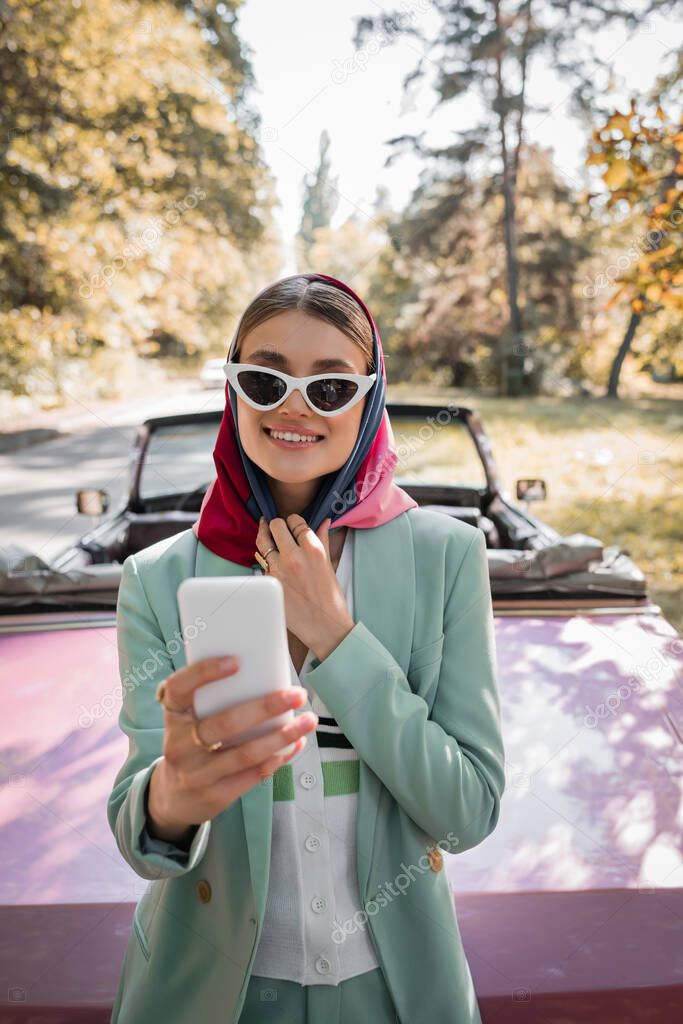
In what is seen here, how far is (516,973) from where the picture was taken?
1352 millimetres

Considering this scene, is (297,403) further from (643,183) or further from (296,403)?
(643,183)

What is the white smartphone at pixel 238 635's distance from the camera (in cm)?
82

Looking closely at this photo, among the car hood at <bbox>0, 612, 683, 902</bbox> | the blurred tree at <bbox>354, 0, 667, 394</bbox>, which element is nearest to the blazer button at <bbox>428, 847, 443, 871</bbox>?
the car hood at <bbox>0, 612, 683, 902</bbox>

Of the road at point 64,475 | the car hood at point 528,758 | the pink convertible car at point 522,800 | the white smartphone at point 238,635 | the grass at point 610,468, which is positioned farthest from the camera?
the road at point 64,475

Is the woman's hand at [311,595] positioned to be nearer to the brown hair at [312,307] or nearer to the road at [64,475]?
the brown hair at [312,307]

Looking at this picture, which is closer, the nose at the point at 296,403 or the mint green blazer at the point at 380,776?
the mint green blazer at the point at 380,776

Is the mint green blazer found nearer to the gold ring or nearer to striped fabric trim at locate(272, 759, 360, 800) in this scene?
striped fabric trim at locate(272, 759, 360, 800)

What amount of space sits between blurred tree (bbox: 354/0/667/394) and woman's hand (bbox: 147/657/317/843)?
65.0ft

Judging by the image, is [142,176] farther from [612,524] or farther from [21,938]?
[21,938]

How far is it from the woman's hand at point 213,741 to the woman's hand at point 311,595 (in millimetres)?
183

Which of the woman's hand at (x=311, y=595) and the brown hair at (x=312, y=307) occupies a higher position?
the brown hair at (x=312, y=307)

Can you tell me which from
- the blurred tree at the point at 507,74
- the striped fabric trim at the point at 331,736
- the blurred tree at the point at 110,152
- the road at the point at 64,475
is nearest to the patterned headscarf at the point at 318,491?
the striped fabric trim at the point at 331,736

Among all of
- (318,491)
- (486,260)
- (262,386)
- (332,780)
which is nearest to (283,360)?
(262,386)

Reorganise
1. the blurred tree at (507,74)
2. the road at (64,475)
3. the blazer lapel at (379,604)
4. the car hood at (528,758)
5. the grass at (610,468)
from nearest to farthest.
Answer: the blazer lapel at (379,604) → the car hood at (528,758) → the grass at (610,468) → the road at (64,475) → the blurred tree at (507,74)
